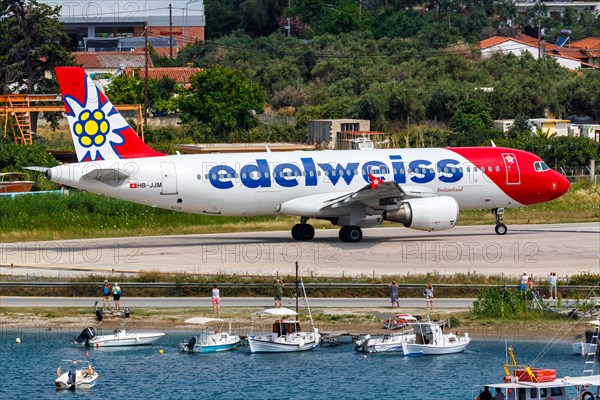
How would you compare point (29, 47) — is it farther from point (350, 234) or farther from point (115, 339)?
point (115, 339)

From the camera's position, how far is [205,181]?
2682 inches

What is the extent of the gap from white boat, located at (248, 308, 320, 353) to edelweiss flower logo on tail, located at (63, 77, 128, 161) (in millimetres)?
19632

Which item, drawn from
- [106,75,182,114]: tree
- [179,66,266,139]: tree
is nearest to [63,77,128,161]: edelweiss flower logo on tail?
[179,66,266,139]: tree

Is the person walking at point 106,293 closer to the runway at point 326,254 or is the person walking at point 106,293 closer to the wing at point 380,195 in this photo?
the runway at point 326,254

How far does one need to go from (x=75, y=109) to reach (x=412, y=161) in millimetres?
18417

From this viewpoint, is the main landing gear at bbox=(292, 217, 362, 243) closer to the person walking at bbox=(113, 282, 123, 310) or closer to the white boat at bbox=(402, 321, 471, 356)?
the person walking at bbox=(113, 282, 123, 310)

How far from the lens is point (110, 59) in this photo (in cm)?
16550

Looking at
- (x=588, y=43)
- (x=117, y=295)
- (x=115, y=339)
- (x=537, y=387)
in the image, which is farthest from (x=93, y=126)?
(x=588, y=43)

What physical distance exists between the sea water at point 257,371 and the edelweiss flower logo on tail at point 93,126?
1616 centimetres

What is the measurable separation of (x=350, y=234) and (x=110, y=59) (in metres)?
101

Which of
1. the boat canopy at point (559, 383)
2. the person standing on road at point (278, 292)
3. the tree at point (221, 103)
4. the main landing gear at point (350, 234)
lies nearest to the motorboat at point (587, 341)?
the boat canopy at point (559, 383)

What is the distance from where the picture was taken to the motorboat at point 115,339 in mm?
51750

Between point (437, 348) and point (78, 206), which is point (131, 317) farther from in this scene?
point (78, 206)

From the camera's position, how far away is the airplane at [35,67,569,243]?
6712 cm
